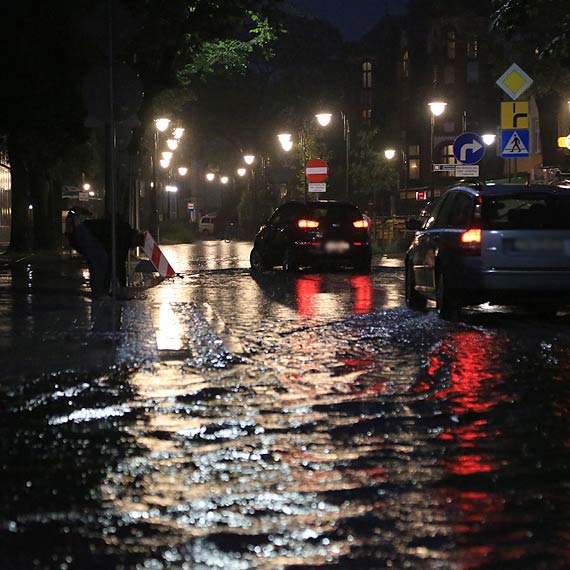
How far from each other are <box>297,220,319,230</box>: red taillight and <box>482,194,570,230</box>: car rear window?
13.9 metres

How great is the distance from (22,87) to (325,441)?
32.0 m

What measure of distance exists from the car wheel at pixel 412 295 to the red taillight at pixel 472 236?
2519 millimetres

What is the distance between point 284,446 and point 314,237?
22424mm

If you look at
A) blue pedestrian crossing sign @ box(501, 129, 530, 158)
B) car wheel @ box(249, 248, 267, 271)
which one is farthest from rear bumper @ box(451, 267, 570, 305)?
car wheel @ box(249, 248, 267, 271)

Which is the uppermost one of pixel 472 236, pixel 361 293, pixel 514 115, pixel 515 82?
pixel 515 82

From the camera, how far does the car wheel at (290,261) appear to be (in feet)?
98.9

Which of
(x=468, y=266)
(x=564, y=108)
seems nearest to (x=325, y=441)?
(x=468, y=266)

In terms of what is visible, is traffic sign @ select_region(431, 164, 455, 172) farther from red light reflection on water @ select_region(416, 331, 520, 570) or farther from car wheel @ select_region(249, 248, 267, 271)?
red light reflection on water @ select_region(416, 331, 520, 570)

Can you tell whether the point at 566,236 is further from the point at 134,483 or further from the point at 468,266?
the point at 134,483

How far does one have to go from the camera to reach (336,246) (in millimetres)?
30312

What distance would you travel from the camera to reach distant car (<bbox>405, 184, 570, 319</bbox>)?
15.9m

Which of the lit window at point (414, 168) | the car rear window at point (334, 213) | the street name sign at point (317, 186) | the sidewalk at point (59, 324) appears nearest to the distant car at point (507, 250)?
the sidewalk at point (59, 324)

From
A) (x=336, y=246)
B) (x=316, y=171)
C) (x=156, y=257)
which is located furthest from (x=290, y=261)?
(x=316, y=171)

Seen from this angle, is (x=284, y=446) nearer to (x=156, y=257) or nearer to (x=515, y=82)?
(x=156, y=257)
